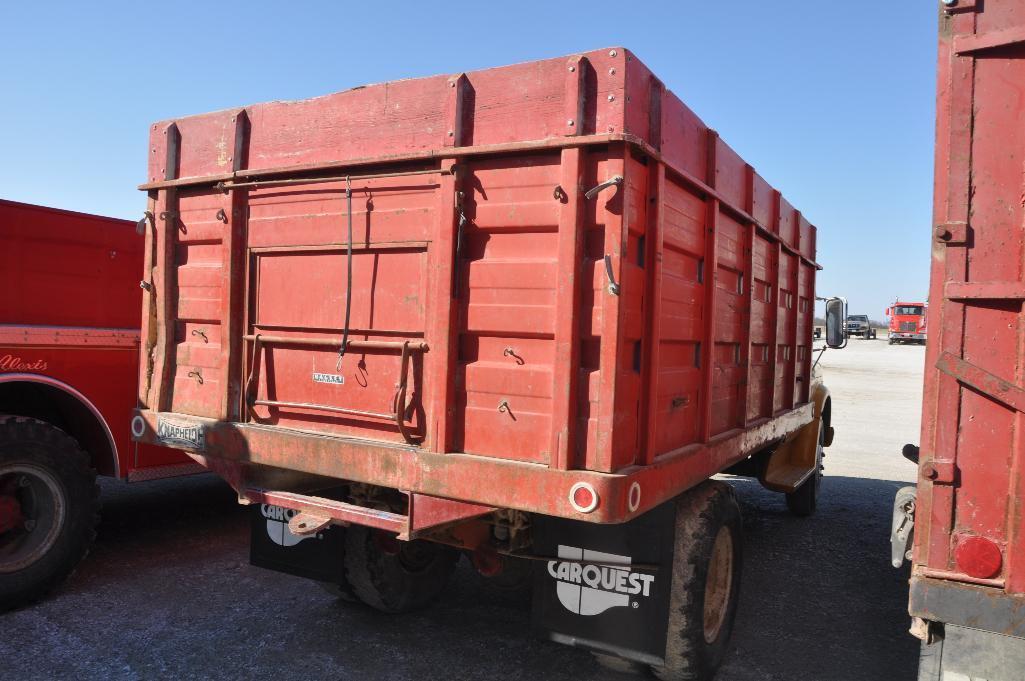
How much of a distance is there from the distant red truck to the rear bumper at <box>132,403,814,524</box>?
1926 inches

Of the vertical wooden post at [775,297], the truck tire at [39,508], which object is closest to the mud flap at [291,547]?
the truck tire at [39,508]

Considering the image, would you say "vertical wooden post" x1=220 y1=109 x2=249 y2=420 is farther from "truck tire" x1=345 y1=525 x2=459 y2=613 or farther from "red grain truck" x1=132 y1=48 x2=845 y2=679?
"truck tire" x1=345 y1=525 x2=459 y2=613

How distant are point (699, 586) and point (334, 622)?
7.17ft

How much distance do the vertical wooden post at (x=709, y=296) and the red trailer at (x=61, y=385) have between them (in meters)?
3.83

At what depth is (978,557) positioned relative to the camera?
2.50 meters

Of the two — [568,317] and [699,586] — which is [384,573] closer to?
[699,586]

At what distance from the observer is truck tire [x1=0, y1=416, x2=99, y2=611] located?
176 inches

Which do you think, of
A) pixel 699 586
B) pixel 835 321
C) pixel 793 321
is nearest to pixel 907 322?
pixel 835 321

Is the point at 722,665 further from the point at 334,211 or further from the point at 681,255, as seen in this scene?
the point at 334,211

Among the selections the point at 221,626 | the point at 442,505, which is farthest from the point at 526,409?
the point at 221,626

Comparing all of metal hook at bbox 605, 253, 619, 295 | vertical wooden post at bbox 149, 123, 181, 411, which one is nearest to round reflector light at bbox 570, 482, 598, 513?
metal hook at bbox 605, 253, 619, 295

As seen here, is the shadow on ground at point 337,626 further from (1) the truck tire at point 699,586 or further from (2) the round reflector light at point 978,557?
(2) the round reflector light at point 978,557

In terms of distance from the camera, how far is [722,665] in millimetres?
3953

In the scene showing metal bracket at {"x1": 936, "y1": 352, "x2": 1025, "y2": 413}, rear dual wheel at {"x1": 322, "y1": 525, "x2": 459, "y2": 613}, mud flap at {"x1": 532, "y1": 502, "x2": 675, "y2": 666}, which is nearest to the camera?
metal bracket at {"x1": 936, "y1": 352, "x2": 1025, "y2": 413}
